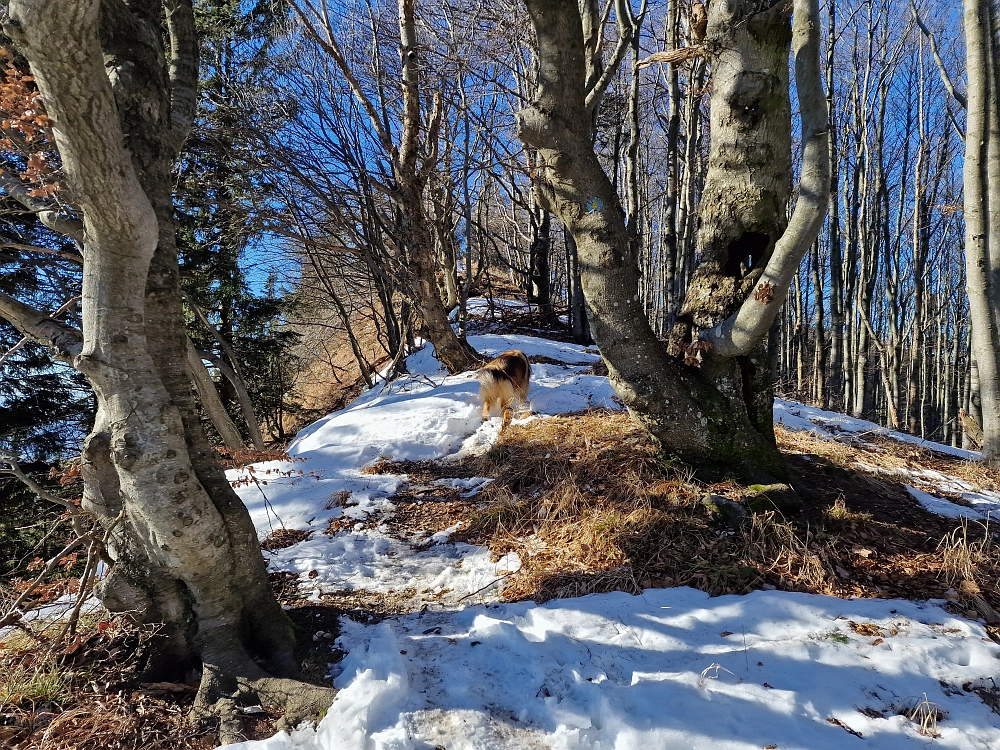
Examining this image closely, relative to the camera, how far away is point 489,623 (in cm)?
272

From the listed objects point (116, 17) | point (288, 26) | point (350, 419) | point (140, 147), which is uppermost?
point (288, 26)

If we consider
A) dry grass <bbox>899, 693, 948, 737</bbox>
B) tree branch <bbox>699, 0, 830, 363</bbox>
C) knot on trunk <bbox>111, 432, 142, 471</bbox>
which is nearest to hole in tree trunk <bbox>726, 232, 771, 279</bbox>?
tree branch <bbox>699, 0, 830, 363</bbox>

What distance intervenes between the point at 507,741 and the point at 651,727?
565 mm

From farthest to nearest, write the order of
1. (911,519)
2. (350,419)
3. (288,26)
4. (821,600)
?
(288,26) < (350,419) < (911,519) < (821,600)

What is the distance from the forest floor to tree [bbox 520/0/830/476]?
50 cm

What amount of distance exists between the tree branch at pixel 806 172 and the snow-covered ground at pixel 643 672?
1771mm

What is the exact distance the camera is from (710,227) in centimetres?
369

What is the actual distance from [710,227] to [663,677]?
295 centimetres

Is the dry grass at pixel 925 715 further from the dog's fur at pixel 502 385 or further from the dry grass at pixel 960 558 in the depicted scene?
the dog's fur at pixel 502 385

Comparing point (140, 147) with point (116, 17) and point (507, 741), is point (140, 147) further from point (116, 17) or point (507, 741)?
point (507, 741)

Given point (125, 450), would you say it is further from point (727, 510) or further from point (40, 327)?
point (727, 510)

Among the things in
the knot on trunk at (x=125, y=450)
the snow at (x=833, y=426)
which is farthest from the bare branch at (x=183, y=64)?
the snow at (x=833, y=426)

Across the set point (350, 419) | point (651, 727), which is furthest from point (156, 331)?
point (350, 419)

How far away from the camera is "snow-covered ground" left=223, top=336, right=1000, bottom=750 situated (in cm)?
194
